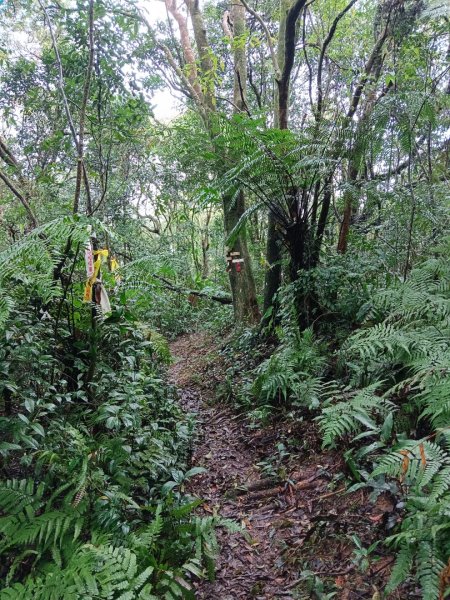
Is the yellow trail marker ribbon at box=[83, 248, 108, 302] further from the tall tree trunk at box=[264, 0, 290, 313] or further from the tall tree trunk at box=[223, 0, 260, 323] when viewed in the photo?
the tall tree trunk at box=[223, 0, 260, 323]

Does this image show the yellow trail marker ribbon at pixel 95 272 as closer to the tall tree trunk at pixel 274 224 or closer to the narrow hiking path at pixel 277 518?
the narrow hiking path at pixel 277 518

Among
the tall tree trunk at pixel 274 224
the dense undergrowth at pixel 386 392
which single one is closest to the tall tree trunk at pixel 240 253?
the tall tree trunk at pixel 274 224

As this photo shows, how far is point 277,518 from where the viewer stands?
2711 millimetres

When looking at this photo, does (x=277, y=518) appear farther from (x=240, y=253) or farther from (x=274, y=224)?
(x=240, y=253)

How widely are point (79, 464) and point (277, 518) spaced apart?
1.35m

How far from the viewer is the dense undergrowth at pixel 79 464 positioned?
189 cm

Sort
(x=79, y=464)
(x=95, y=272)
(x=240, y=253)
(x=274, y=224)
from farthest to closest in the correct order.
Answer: (x=240, y=253)
(x=274, y=224)
(x=95, y=272)
(x=79, y=464)

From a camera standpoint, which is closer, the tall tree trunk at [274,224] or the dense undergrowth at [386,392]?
the dense undergrowth at [386,392]

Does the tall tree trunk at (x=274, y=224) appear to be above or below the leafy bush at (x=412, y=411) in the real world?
above

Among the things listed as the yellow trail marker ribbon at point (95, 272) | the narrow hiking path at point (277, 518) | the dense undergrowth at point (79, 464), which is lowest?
the narrow hiking path at point (277, 518)

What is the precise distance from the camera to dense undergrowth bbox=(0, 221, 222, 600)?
6.19 feet

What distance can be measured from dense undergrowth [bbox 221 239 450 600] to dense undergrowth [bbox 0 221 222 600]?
978 millimetres

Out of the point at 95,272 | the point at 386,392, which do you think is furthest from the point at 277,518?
the point at 95,272

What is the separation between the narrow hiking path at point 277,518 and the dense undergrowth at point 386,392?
174mm
